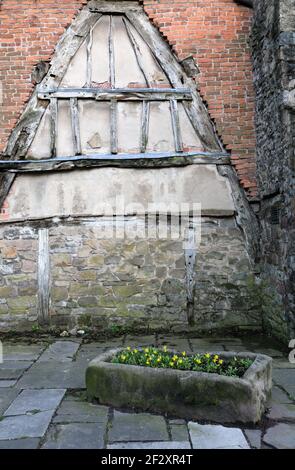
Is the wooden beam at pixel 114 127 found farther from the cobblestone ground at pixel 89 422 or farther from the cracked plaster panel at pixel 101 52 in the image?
the cobblestone ground at pixel 89 422

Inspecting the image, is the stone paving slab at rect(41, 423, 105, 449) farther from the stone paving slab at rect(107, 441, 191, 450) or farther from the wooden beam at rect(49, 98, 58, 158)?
the wooden beam at rect(49, 98, 58, 158)

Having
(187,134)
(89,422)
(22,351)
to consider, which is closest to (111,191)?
(187,134)

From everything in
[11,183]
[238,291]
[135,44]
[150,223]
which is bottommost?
[238,291]

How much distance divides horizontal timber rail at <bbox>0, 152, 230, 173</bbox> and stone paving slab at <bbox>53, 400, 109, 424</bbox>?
3.64 meters

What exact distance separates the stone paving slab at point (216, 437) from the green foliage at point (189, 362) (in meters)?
0.49

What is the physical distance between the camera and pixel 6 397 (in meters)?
4.11

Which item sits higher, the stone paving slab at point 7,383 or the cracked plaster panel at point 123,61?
the cracked plaster panel at point 123,61

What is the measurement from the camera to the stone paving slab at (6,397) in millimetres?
3877

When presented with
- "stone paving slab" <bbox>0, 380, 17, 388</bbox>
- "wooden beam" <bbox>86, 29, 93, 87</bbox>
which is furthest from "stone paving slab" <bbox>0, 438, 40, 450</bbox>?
"wooden beam" <bbox>86, 29, 93, 87</bbox>

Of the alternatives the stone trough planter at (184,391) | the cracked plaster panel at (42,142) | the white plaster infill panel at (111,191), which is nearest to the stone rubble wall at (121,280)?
the white plaster infill panel at (111,191)

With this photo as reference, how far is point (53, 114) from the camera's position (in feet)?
21.3
